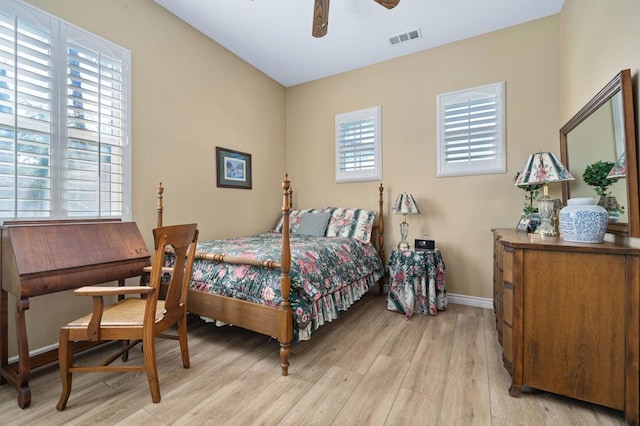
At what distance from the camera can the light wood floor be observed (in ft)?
4.91

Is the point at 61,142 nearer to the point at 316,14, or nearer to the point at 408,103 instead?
the point at 316,14

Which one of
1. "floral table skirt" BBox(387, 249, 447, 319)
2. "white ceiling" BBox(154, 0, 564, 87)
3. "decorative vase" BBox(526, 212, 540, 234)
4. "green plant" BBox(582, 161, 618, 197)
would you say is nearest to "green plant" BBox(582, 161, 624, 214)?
"green plant" BBox(582, 161, 618, 197)

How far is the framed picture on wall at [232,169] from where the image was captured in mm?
3375

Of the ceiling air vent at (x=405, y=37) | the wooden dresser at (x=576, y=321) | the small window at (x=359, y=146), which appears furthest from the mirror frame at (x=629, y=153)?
the small window at (x=359, y=146)

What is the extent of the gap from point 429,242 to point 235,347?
84.8 inches

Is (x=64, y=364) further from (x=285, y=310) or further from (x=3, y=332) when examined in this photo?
(x=285, y=310)

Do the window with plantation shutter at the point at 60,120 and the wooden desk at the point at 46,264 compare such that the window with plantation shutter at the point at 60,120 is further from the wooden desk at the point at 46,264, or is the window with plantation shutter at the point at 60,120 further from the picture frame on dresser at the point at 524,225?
the picture frame on dresser at the point at 524,225

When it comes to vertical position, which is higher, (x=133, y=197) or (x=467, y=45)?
(x=467, y=45)

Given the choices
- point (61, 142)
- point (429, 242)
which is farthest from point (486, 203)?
point (61, 142)

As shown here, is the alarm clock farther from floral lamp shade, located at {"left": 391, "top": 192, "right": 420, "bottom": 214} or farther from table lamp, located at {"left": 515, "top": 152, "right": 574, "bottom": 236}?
table lamp, located at {"left": 515, "top": 152, "right": 574, "bottom": 236}

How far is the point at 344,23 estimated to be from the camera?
2.95 meters

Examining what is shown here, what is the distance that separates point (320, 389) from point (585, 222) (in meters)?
1.80

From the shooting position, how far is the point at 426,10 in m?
2.74

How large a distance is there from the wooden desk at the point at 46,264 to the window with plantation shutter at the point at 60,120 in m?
0.26
